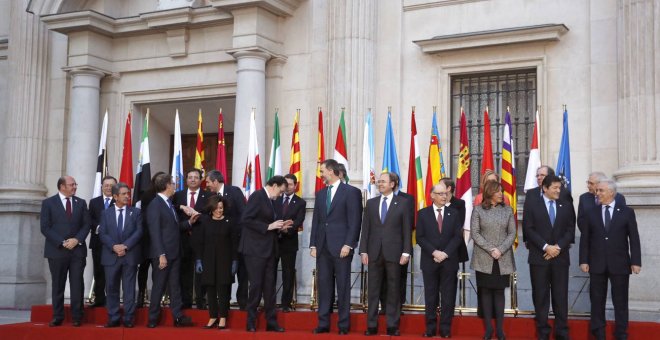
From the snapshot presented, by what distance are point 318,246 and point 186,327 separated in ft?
6.61

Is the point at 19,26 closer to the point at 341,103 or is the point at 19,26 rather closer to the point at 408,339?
the point at 341,103

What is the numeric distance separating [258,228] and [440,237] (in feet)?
6.93

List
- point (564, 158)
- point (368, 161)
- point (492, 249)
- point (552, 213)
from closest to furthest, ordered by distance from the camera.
A: point (492, 249) → point (552, 213) → point (564, 158) → point (368, 161)

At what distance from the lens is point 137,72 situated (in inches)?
632

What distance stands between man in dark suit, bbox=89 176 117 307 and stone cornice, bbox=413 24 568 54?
17.2ft

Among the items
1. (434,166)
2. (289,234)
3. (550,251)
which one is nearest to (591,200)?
(550,251)

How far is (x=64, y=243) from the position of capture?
10.7 meters

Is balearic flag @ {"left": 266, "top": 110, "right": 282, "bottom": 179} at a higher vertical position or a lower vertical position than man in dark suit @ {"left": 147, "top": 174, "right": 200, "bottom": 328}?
higher

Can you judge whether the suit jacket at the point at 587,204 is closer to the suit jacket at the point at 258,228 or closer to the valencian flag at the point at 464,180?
the valencian flag at the point at 464,180

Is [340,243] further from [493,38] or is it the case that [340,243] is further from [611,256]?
[493,38]

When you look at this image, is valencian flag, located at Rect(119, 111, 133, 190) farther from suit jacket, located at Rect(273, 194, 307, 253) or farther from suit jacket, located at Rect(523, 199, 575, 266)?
suit jacket, located at Rect(523, 199, 575, 266)

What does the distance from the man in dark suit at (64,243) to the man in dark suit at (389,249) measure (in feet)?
12.4

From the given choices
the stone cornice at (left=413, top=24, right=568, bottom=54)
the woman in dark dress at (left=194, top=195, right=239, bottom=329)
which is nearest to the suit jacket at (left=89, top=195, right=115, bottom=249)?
the woman in dark dress at (left=194, top=195, right=239, bottom=329)

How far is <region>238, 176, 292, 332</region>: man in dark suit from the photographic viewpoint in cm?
998
